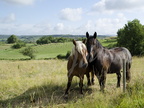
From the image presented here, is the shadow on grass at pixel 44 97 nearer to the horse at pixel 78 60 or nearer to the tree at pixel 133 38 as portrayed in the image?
the horse at pixel 78 60

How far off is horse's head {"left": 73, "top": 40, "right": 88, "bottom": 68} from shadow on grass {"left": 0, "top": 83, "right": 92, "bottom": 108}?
36.3 inches

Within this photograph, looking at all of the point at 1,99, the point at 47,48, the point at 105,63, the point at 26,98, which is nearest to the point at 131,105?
the point at 105,63

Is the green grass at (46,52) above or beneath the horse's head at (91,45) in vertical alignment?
beneath

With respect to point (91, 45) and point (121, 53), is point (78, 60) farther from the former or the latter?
point (121, 53)

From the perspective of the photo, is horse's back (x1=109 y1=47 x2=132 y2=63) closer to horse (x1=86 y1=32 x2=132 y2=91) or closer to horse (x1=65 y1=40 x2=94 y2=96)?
horse (x1=86 y1=32 x2=132 y2=91)

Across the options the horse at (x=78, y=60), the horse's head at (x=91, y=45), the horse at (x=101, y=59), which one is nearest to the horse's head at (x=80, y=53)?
the horse at (x=78, y=60)

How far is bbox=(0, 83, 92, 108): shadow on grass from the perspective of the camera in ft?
14.3

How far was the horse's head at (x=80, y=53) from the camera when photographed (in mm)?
4162

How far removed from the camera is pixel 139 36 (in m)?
25.0

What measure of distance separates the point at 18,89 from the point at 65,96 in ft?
6.33

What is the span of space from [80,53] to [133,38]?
2365cm

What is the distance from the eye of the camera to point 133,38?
25.3 metres

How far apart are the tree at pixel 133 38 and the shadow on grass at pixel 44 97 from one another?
21864mm

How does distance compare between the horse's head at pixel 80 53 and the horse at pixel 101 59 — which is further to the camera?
the horse at pixel 101 59
